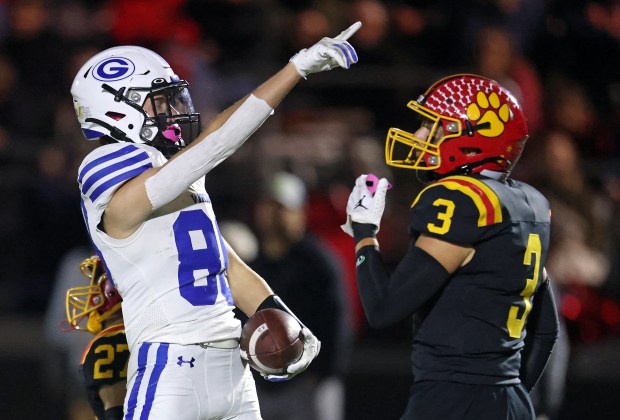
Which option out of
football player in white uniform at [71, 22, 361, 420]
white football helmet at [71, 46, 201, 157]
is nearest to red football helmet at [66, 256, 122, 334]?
football player in white uniform at [71, 22, 361, 420]

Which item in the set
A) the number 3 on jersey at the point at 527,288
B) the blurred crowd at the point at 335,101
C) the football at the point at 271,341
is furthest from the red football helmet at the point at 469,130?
the blurred crowd at the point at 335,101

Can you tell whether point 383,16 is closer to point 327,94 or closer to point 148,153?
point 327,94

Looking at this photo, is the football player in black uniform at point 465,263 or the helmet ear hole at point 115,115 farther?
the helmet ear hole at point 115,115

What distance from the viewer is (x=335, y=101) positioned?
7.79 meters

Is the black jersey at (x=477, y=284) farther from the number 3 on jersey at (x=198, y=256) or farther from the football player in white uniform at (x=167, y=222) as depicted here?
the number 3 on jersey at (x=198, y=256)

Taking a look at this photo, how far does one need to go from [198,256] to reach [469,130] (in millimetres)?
→ 979

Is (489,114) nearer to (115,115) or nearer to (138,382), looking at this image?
(115,115)

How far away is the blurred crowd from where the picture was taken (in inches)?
277

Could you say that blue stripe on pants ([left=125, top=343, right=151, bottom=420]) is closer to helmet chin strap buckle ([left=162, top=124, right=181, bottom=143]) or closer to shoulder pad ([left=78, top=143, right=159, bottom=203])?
shoulder pad ([left=78, top=143, right=159, bottom=203])

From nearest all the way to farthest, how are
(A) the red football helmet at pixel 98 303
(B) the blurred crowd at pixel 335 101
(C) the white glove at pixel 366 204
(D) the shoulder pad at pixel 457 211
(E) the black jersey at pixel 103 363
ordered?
(D) the shoulder pad at pixel 457 211 < (C) the white glove at pixel 366 204 < (E) the black jersey at pixel 103 363 < (A) the red football helmet at pixel 98 303 < (B) the blurred crowd at pixel 335 101

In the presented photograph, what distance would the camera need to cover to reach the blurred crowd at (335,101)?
7047 millimetres

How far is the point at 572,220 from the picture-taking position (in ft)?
22.7

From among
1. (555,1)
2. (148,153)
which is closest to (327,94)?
(555,1)

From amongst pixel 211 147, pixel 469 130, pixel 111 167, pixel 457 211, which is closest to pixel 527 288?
pixel 457 211
